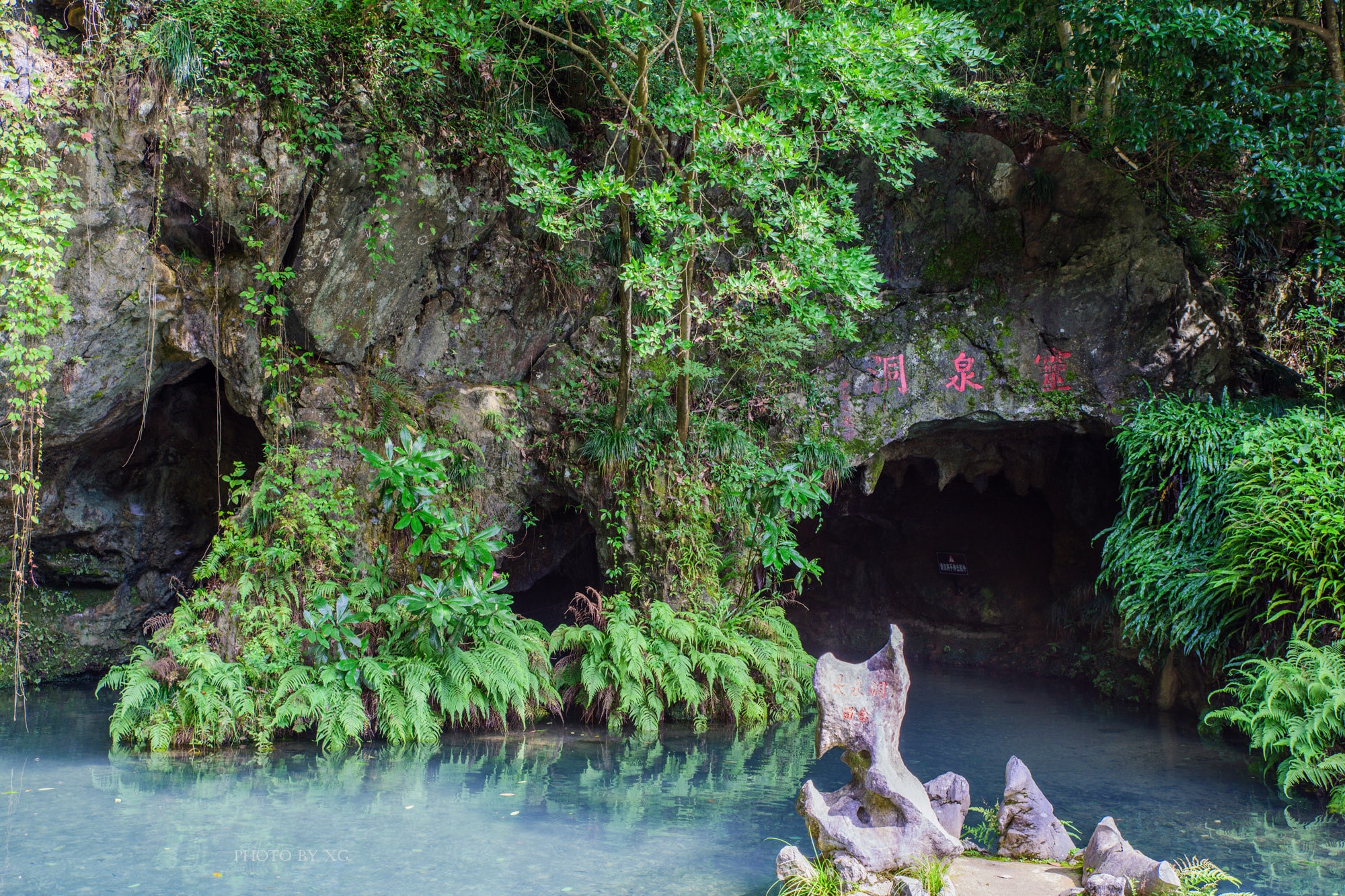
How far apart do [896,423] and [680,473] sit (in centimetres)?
227

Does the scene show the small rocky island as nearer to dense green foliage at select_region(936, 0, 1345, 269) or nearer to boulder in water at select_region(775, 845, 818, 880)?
boulder in water at select_region(775, 845, 818, 880)

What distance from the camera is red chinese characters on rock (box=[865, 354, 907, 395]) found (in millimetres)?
8648

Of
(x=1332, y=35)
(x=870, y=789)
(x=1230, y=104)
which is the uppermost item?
(x=1332, y=35)

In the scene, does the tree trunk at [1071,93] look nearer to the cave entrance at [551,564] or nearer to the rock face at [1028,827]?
the cave entrance at [551,564]

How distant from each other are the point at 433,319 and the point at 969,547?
23.3ft

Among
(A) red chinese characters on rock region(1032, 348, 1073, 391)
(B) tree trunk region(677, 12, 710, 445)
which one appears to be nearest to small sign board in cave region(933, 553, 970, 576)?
(A) red chinese characters on rock region(1032, 348, 1073, 391)

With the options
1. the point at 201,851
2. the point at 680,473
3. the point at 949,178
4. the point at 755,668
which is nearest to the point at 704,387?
the point at 680,473

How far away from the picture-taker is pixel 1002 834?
4.07 metres

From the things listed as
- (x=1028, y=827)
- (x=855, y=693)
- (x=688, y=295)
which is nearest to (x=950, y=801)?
(x=1028, y=827)

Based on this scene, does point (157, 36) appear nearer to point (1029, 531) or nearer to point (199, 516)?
point (199, 516)

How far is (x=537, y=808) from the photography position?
194 inches

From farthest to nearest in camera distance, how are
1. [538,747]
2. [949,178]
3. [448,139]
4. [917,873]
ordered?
[949,178], [448,139], [538,747], [917,873]

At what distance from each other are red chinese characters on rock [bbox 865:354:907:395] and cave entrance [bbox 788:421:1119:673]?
0.57 meters

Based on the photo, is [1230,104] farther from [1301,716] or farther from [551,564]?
[551,564]
